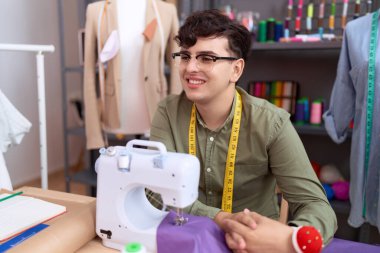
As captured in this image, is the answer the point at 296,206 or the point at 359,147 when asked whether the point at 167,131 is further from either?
the point at 359,147

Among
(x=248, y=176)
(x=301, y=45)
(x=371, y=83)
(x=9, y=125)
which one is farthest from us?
(x=301, y=45)

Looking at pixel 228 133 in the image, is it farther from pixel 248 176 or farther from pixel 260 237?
pixel 260 237

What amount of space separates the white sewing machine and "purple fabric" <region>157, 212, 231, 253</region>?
27mm

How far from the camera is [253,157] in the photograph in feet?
3.79

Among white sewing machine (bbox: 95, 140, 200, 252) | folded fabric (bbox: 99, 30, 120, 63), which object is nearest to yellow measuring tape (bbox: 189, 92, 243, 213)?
white sewing machine (bbox: 95, 140, 200, 252)

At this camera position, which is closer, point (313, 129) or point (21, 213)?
point (21, 213)

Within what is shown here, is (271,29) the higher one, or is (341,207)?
(271,29)

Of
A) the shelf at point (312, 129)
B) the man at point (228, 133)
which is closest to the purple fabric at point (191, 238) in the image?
the man at point (228, 133)

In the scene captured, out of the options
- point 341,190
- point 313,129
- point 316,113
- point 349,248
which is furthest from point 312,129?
point 349,248

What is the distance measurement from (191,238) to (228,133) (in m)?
0.50

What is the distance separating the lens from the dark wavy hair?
3.61ft

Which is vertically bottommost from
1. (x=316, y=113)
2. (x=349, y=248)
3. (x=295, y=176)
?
(x=349, y=248)

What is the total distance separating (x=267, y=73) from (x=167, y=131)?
61.8 inches

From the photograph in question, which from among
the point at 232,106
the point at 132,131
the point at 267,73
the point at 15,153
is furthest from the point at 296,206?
the point at 15,153
